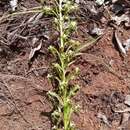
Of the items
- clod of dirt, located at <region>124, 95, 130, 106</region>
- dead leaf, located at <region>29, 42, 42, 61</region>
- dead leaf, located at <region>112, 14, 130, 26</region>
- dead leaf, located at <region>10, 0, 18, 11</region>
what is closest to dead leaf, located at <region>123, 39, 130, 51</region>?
dead leaf, located at <region>112, 14, 130, 26</region>

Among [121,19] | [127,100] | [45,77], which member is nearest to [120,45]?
[121,19]

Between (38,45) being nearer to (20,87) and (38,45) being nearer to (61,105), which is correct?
(20,87)

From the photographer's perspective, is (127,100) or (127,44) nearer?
(127,100)

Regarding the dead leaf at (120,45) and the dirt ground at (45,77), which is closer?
the dirt ground at (45,77)

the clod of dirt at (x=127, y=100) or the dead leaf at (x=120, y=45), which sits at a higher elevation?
the dead leaf at (x=120, y=45)

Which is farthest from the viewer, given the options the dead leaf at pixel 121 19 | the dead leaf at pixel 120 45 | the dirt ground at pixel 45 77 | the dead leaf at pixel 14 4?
the dead leaf at pixel 14 4

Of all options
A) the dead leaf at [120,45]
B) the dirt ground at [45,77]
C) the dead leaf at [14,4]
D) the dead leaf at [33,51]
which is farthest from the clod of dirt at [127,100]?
the dead leaf at [14,4]

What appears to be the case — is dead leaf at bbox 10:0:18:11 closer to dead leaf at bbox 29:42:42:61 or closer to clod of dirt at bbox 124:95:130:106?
dead leaf at bbox 29:42:42:61

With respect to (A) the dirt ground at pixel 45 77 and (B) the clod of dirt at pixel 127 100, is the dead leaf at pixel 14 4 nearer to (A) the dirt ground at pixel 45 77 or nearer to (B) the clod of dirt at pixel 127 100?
(A) the dirt ground at pixel 45 77

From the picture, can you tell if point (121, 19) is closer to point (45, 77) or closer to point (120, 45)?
point (120, 45)
